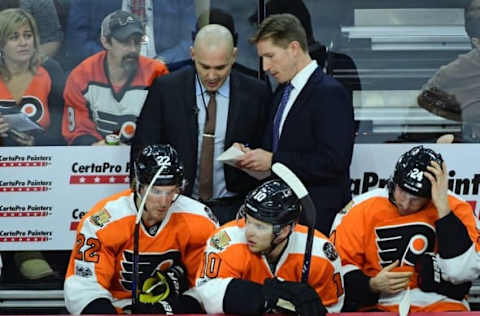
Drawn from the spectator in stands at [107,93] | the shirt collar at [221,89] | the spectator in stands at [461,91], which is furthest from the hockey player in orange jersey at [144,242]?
the spectator in stands at [461,91]

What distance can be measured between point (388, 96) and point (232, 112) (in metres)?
0.98

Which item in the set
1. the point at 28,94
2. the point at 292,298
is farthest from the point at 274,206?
the point at 28,94

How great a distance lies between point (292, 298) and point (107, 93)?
243 centimetres

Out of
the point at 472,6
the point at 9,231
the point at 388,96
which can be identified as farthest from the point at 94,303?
the point at 472,6

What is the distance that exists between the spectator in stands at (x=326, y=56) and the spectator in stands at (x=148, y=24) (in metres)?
0.38

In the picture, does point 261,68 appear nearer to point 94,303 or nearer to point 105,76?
point 105,76

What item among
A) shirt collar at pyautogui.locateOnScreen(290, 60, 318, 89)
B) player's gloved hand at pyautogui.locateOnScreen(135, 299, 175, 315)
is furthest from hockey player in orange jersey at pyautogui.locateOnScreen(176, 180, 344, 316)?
shirt collar at pyautogui.locateOnScreen(290, 60, 318, 89)

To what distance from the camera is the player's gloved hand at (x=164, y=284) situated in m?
4.53

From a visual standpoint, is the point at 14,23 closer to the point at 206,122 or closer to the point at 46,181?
the point at 46,181

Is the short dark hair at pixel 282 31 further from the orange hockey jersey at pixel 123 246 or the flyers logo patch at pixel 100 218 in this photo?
the flyers logo patch at pixel 100 218

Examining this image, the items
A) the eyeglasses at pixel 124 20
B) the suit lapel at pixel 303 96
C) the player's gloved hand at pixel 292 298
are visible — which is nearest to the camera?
the player's gloved hand at pixel 292 298

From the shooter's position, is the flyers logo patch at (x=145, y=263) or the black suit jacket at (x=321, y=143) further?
the black suit jacket at (x=321, y=143)

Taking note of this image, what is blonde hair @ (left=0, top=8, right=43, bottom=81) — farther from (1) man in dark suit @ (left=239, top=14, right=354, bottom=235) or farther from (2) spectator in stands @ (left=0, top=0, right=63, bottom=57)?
(1) man in dark suit @ (left=239, top=14, right=354, bottom=235)

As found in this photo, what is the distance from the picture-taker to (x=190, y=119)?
17.1ft
